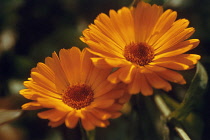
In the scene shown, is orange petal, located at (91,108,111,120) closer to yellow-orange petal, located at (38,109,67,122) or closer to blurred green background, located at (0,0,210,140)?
yellow-orange petal, located at (38,109,67,122)

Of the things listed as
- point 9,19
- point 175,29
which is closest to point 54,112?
point 175,29

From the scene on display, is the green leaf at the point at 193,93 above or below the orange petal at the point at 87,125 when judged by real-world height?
below

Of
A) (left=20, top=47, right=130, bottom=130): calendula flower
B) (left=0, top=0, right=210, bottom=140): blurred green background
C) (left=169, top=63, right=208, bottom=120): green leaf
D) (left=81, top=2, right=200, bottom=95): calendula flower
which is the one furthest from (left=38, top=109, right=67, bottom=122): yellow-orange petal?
(left=0, top=0, right=210, bottom=140): blurred green background

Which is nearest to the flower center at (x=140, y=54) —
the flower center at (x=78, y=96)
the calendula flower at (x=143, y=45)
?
the calendula flower at (x=143, y=45)

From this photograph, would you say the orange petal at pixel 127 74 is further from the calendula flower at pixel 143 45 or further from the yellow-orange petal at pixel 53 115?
the yellow-orange petal at pixel 53 115

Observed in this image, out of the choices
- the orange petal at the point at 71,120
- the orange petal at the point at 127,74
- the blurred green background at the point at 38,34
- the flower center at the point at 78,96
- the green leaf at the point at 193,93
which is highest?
the blurred green background at the point at 38,34

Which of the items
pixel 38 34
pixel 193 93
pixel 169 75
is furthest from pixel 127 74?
pixel 38 34

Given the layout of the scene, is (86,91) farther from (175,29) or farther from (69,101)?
(175,29)
